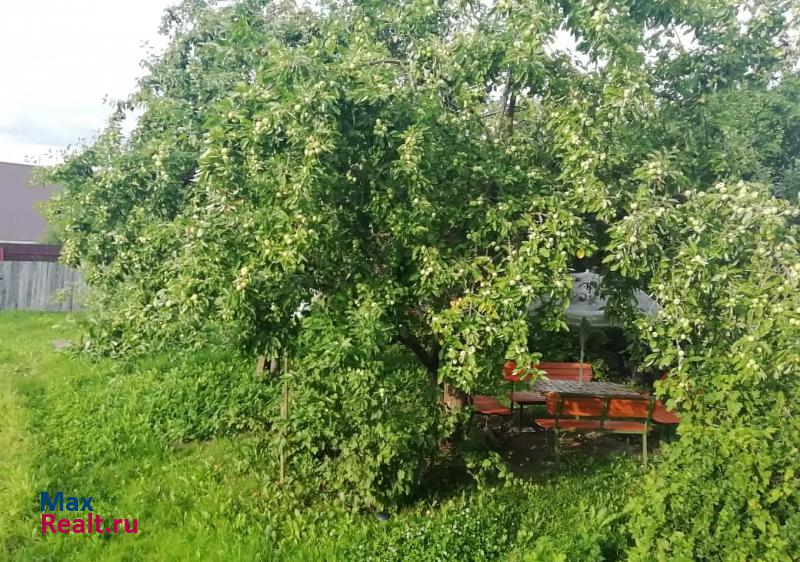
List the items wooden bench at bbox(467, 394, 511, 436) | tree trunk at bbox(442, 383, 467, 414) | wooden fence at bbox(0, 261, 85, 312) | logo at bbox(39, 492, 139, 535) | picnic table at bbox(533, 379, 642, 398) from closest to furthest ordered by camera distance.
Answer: logo at bbox(39, 492, 139, 535)
tree trunk at bbox(442, 383, 467, 414)
wooden bench at bbox(467, 394, 511, 436)
picnic table at bbox(533, 379, 642, 398)
wooden fence at bbox(0, 261, 85, 312)

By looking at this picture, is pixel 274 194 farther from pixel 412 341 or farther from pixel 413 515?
pixel 413 515

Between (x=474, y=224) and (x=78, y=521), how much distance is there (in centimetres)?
333

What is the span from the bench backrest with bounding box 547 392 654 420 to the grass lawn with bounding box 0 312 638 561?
523 mm

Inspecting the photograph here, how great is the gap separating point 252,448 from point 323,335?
220 centimetres

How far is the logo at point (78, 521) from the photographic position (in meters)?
3.89

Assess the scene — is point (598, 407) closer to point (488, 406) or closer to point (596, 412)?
point (596, 412)

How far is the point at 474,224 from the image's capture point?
152 inches

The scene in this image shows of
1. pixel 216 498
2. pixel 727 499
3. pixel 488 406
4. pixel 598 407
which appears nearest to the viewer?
pixel 727 499

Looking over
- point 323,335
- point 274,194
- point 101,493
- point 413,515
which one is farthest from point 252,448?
point 274,194

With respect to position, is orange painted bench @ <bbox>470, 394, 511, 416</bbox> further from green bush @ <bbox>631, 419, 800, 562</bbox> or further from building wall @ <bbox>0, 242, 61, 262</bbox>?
building wall @ <bbox>0, 242, 61, 262</bbox>

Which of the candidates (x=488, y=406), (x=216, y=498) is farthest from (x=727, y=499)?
(x=216, y=498)

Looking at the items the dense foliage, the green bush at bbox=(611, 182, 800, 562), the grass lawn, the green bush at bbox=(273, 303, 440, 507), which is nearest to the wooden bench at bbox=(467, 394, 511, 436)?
the grass lawn

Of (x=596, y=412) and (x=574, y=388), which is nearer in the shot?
(x=596, y=412)

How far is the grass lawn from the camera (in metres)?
3.69
